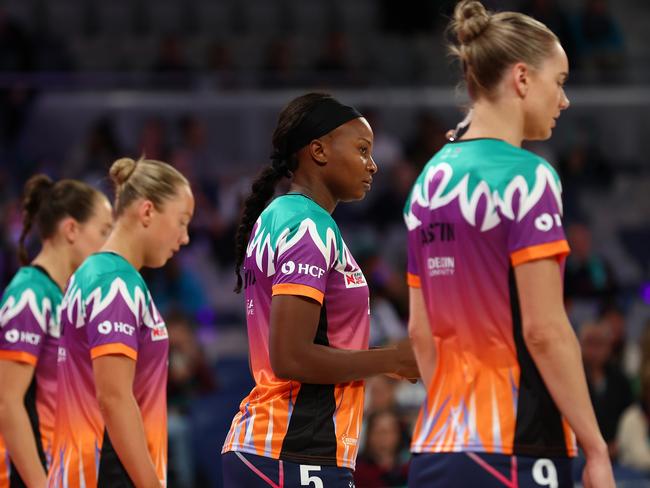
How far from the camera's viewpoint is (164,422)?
4.28m

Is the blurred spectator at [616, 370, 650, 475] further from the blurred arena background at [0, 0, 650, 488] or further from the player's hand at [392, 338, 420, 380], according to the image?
the player's hand at [392, 338, 420, 380]

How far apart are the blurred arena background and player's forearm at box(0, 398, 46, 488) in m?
4.11

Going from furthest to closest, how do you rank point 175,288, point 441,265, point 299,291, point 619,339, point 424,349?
point 175,288 < point 619,339 < point 299,291 < point 424,349 < point 441,265

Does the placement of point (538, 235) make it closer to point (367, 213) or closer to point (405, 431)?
point (405, 431)

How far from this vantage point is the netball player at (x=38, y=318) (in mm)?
4555

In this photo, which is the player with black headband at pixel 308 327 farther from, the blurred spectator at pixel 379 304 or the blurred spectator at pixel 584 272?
the blurred spectator at pixel 584 272

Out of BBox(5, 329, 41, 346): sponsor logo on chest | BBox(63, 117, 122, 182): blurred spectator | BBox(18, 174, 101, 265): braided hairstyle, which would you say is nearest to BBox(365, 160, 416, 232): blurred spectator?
BBox(63, 117, 122, 182): blurred spectator

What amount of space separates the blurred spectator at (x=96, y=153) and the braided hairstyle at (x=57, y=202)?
6.29 m

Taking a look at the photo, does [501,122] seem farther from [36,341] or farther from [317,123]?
[36,341]

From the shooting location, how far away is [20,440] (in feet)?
14.9

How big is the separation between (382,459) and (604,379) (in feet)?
6.70

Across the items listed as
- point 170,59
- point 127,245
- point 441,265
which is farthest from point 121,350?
point 170,59

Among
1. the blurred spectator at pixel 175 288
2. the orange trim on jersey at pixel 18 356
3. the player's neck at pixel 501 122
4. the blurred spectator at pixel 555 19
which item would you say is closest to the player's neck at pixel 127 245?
the orange trim on jersey at pixel 18 356

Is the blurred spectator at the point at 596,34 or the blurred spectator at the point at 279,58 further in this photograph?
the blurred spectator at the point at 596,34
